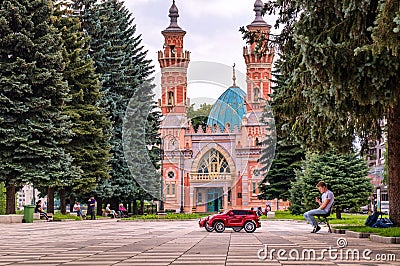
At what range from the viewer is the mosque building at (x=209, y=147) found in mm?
74625

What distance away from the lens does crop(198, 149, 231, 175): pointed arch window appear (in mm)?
75250

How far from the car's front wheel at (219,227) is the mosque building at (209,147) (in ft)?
180

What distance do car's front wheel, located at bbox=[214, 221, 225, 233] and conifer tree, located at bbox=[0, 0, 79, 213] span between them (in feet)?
40.7

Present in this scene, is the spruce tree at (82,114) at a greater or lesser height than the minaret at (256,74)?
lesser

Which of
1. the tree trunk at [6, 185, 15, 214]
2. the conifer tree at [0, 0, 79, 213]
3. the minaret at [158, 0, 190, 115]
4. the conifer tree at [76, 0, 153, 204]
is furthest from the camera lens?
the minaret at [158, 0, 190, 115]

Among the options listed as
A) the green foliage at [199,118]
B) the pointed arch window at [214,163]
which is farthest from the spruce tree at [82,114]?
the green foliage at [199,118]

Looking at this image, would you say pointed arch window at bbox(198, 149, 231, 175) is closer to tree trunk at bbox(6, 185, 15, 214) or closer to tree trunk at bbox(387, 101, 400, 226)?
tree trunk at bbox(6, 185, 15, 214)

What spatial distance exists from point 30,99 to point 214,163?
4879 centimetres

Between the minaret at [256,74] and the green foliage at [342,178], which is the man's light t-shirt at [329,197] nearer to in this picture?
the green foliage at [342,178]

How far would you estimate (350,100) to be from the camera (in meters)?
10.8

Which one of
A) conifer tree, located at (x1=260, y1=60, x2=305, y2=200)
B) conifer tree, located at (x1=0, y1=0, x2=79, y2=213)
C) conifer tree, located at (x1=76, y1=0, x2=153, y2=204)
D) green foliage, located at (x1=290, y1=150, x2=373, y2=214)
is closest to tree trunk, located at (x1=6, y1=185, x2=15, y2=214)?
conifer tree, located at (x1=0, y1=0, x2=79, y2=213)

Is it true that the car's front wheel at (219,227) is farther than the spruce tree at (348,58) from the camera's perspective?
Yes

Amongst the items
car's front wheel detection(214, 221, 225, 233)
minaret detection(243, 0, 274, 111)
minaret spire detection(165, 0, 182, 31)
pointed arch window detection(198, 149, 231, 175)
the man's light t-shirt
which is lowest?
car's front wheel detection(214, 221, 225, 233)

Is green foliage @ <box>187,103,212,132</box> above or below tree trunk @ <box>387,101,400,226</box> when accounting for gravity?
above
